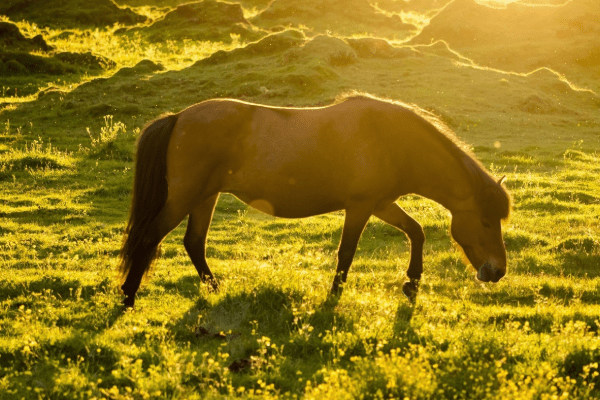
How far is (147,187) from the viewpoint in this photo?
6.94 meters

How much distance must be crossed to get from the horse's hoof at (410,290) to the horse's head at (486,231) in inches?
31.8

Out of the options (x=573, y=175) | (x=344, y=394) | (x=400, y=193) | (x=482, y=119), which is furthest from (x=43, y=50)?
(x=344, y=394)

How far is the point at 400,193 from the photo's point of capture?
24.5ft

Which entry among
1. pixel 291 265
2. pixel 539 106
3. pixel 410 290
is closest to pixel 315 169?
pixel 291 265

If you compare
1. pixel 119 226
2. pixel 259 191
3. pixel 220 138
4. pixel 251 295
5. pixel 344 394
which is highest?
pixel 220 138

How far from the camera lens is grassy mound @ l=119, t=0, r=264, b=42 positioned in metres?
43.6

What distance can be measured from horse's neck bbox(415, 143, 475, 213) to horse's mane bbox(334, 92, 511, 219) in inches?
2.5

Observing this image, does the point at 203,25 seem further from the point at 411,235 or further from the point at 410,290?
the point at 410,290

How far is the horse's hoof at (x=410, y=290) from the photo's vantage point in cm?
725

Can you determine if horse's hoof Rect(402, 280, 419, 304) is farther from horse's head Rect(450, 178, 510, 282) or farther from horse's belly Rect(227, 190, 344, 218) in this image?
horse's belly Rect(227, 190, 344, 218)

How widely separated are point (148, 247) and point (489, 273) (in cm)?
425

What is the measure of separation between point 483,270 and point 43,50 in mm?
34778

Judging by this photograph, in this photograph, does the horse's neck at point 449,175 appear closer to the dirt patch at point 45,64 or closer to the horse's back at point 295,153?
the horse's back at point 295,153

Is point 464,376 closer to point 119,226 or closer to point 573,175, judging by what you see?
point 119,226
